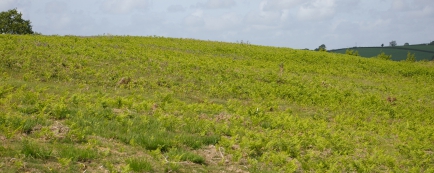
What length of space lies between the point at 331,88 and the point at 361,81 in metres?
6.86

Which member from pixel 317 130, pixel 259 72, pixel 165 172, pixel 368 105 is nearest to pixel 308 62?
pixel 259 72

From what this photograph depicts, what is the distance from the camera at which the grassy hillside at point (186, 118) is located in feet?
24.8

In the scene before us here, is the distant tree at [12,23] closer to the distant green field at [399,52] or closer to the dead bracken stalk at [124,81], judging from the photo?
the dead bracken stalk at [124,81]

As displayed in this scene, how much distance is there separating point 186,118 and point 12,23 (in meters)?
55.9

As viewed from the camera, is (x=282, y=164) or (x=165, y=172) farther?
(x=282, y=164)

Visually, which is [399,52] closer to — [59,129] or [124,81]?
[124,81]

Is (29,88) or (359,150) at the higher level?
(29,88)

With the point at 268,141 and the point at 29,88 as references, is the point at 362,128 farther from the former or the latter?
the point at 29,88

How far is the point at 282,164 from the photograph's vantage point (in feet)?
28.3

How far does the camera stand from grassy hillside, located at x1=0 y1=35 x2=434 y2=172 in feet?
24.8

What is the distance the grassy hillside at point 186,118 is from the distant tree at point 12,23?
3904 centimetres

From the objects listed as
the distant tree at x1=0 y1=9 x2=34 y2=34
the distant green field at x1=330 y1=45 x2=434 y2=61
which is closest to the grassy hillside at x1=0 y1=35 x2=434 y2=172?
the distant tree at x1=0 y1=9 x2=34 y2=34

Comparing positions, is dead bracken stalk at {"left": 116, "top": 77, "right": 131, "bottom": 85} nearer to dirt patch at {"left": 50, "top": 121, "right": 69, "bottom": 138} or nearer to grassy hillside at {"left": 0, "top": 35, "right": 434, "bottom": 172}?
grassy hillside at {"left": 0, "top": 35, "right": 434, "bottom": 172}

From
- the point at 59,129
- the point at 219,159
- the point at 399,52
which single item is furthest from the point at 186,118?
the point at 399,52
